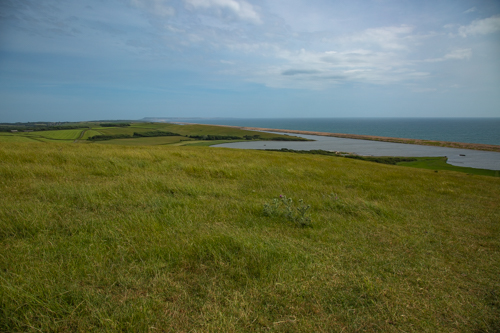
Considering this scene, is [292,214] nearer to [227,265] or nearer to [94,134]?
[227,265]

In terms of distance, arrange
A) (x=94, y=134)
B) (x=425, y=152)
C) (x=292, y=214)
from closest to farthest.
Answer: (x=292, y=214), (x=425, y=152), (x=94, y=134)

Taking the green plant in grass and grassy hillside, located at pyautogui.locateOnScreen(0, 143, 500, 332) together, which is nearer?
grassy hillside, located at pyautogui.locateOnScreen(0, 143, 500, 332)

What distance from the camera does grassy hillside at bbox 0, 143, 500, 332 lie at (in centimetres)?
264

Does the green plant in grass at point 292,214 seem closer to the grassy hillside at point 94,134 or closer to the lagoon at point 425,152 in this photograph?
the grassy hillside at point 94,134

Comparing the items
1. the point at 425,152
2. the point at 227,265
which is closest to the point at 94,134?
the point at 227,265

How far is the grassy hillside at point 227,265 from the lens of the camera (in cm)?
264

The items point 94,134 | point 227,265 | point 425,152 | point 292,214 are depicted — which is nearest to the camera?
point 227,265

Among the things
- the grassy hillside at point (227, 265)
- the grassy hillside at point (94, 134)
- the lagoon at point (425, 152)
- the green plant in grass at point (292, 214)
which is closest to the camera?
the grassy hillside at point (227, 265)

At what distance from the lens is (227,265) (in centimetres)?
352

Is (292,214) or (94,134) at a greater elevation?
(94,134)

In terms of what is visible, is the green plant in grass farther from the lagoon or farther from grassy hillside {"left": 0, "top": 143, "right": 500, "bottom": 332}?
the lagoon

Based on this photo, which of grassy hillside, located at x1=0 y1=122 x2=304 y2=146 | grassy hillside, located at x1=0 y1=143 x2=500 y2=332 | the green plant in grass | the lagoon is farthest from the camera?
the lagoon

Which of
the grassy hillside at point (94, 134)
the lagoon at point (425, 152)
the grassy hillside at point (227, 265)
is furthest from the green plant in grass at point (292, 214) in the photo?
the lagoon at point (425, 152)

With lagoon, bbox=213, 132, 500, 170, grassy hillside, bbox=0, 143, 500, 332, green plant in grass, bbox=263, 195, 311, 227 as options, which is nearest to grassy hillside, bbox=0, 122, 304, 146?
lagoon, bbox=213, 132, 500, 170
